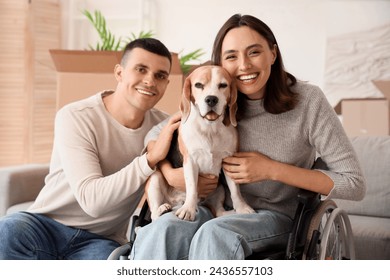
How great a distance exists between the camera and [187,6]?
2080 millimetres

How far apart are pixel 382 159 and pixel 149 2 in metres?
1.16

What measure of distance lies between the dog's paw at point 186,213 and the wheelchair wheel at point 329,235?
10.1 inches

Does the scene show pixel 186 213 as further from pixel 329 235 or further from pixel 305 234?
pixel 329 235

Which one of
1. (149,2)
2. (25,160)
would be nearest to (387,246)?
(149,2)

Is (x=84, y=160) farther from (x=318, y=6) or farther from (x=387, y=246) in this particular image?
(x=318, y=6)

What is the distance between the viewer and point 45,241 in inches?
57.0

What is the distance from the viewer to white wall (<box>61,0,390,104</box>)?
1.93m

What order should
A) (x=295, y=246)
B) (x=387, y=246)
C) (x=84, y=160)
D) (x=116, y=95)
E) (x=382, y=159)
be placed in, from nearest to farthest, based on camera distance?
1. (x=295, y=246)
2. (x=84, y=160)
3. (x=116, y=95)
4. (x=387, y=246)
5. (x=382, y=159)

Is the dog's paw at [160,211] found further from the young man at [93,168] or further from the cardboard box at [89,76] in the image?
the cardboard box at [89,76]

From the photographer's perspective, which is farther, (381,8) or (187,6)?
(381,8)

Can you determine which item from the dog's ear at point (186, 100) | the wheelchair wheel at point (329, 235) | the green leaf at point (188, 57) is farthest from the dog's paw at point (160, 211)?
the green leaf at point (188, 57)

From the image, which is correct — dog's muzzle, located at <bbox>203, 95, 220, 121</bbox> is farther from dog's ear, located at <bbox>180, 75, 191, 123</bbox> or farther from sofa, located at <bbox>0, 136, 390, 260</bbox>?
sofa, located at <bbox>0, 136, 390, 260</bbox>

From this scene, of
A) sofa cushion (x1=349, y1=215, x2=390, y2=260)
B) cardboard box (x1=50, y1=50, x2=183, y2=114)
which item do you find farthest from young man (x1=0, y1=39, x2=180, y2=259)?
sofa cushion (x1=349, y1=215, x2=390, y2=260)

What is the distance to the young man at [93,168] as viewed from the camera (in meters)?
1.40
